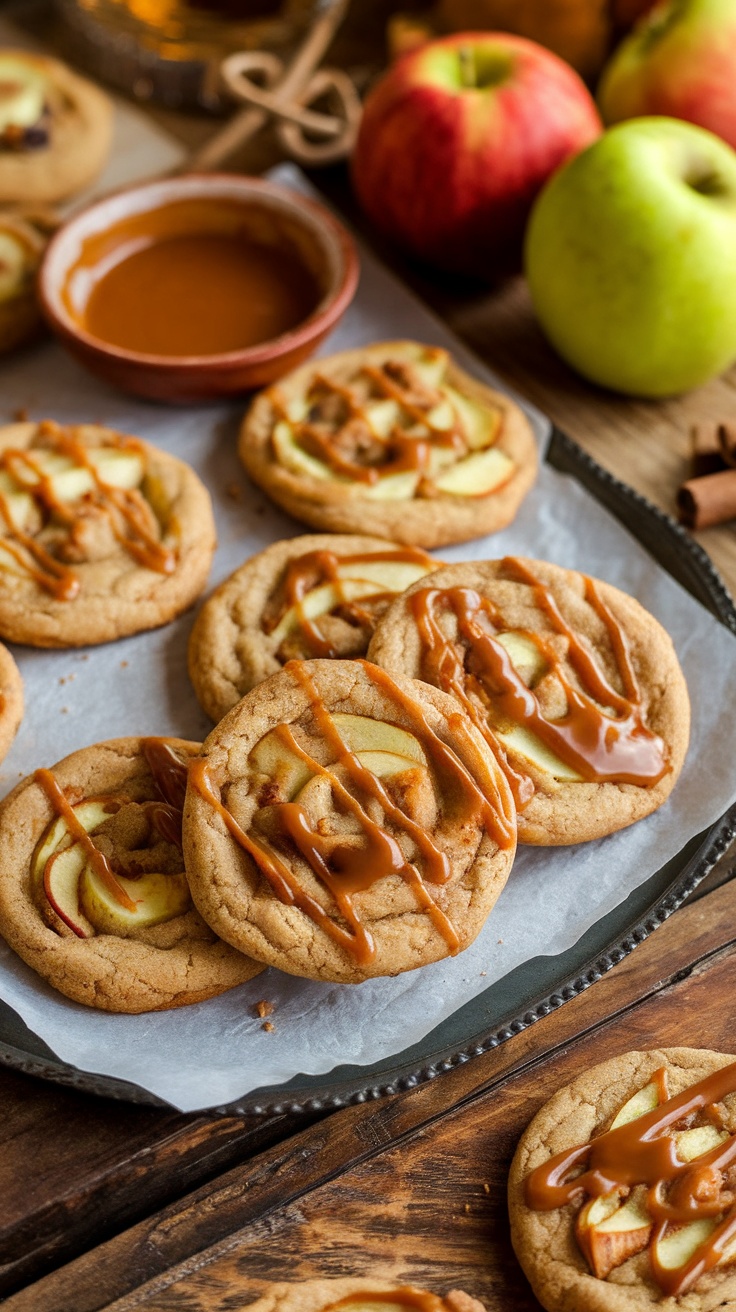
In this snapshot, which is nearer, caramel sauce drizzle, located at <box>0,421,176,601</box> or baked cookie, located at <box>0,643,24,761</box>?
baked cookie, located at <box>0,643,24,761</box>

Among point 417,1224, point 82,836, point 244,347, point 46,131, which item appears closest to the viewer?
point 417,1224

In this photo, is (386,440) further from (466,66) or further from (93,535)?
(466,66)

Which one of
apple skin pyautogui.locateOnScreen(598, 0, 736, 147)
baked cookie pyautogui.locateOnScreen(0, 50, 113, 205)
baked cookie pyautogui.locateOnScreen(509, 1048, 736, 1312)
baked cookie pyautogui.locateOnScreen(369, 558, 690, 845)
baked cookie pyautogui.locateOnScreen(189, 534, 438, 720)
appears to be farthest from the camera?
baked cookie pyautogui.locateOnScreen(0, 50, 113, 205)

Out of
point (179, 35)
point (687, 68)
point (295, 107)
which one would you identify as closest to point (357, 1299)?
point (687, 68)

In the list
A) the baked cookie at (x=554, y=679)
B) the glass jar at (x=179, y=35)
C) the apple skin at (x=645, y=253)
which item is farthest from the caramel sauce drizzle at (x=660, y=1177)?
the glass jar at (x=179, y=35)

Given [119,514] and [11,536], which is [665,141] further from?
[11,536]

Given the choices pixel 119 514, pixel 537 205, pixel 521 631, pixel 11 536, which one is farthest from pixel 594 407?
pixel 11 536

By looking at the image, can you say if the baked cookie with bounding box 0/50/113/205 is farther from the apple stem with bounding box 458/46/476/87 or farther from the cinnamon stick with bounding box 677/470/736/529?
the cinnamon stick with bounding box 677/470/736/529

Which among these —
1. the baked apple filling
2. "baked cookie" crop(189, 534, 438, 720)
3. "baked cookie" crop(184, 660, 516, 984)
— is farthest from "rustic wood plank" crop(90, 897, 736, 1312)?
the baked apple filling
